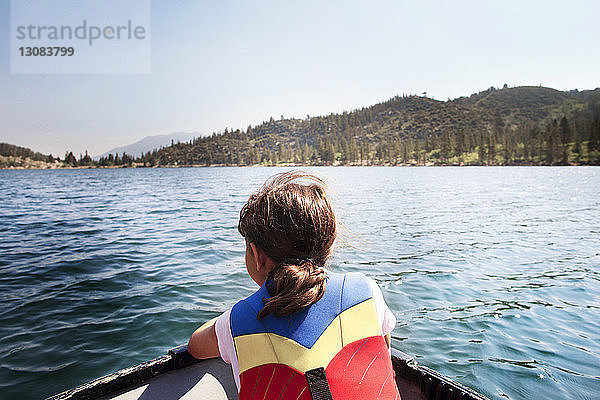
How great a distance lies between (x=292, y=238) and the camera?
1795 mm

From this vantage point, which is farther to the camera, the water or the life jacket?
the water

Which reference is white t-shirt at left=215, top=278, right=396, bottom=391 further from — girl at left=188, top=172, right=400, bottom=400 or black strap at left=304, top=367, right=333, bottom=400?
black strap at left=304, top=367, right=333, bottom=400

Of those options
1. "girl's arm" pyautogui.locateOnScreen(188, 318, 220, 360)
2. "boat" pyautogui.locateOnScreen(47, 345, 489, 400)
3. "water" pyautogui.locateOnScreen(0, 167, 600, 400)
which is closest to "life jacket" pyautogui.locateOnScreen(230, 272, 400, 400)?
"girl's arm" pyautogui.locateOnScreen(188, 318, 220, 360)

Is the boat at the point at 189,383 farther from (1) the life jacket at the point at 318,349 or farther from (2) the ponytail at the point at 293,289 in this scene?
(2) the ponytail at the point at 293,289

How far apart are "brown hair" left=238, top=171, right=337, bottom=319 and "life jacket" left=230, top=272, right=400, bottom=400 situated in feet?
0.23

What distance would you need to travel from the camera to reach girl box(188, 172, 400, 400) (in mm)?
1671

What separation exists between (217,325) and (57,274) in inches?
367

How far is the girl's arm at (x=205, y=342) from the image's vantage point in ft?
6.92

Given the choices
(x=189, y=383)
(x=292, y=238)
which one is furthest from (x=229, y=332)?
(x=189, y=383)

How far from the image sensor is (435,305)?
25.3 ft

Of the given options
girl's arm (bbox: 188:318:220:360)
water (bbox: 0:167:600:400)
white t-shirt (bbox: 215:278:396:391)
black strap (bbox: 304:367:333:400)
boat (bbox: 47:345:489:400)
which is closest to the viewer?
black strap (bbox: 304:367:333:400)

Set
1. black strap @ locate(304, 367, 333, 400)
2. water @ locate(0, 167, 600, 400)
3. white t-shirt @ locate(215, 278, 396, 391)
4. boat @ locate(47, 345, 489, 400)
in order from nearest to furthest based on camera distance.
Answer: black strap @ locate(304, 367, 333, 400) < white t-shirt @ locate(215, 278, 396, 391) < boat @ locate(47, 345, 489, 400) < water @ locate(0, 167, 600, 400)

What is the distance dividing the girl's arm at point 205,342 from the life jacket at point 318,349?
1.21ft

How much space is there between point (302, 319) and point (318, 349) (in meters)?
0.15
